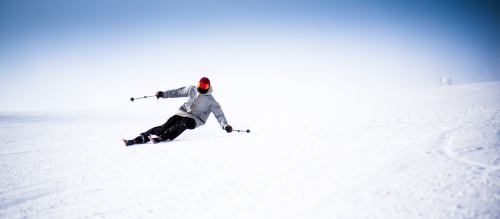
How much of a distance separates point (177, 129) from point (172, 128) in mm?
88

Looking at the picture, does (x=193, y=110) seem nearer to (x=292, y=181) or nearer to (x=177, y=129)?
(x=177, y=129)

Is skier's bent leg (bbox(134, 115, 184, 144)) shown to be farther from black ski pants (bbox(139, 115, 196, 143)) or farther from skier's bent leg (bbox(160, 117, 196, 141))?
skier's bent leg (bbox(160, 117, 196, 141))

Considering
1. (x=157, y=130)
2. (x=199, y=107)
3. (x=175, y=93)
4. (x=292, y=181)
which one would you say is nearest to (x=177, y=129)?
(x=157, y=130)

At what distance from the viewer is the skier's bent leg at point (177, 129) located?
4.40m

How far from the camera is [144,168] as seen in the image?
96.0 inches

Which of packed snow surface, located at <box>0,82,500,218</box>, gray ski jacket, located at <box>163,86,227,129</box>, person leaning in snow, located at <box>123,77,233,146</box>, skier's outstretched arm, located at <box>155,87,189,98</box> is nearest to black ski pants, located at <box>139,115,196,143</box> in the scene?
person leaning in snow, located at <box>123,77,233,146</box>

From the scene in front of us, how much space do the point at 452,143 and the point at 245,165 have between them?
181 centimetres

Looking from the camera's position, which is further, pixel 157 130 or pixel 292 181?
pixel 157 130

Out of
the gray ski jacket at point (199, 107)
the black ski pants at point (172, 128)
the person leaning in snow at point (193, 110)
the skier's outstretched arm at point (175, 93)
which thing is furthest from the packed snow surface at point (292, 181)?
the skier's outstretched arm at point (175, 93)

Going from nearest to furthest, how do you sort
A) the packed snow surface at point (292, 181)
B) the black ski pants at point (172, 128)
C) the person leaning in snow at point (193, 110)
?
the packed snow surface at point (292, 181)
the black ski pants at point (172, 128)
the person leaning in snow at point (193, 110)

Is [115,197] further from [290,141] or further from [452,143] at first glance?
[452,143]

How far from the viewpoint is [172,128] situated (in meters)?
4.55

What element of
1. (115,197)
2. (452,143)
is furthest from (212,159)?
(452,143)

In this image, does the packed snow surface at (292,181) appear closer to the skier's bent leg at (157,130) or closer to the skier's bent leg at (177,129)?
the skier's bent leg at (157,130)
